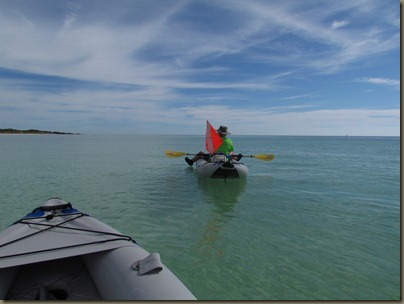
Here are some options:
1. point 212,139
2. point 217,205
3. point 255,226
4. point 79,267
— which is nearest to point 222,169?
point 212,139

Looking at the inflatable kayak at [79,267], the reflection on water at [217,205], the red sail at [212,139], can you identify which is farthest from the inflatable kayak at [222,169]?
the inflatable kayak at [79,267]

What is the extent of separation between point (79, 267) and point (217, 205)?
18.3 feet

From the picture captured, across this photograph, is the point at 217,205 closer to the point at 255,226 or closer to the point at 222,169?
the point at 255,226

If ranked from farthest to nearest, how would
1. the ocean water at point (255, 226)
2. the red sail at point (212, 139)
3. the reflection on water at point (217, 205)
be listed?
1. the red sail at point (212, 139)
2. the reflection on water at point (217, 205)
3. the ocean water at point (255, 226)

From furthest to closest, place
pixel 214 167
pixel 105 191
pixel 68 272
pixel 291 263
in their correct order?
pixel 214 167 < pixel 105 191 < pixel 291 263 < pixel 68 272

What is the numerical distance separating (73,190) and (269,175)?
31.5 ft

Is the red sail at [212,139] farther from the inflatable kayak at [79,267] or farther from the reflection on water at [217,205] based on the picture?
the inflatable kayak at [79,267]

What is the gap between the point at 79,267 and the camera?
13.3ft

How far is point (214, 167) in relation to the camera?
12227 millimetres

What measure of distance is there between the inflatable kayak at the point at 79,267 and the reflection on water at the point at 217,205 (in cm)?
224

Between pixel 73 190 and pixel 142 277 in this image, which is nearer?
pixel 142 277

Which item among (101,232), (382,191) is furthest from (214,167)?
(101,232)

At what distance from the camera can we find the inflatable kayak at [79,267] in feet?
9.87

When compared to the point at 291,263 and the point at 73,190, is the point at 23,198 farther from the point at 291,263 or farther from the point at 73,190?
the point at 291,263
